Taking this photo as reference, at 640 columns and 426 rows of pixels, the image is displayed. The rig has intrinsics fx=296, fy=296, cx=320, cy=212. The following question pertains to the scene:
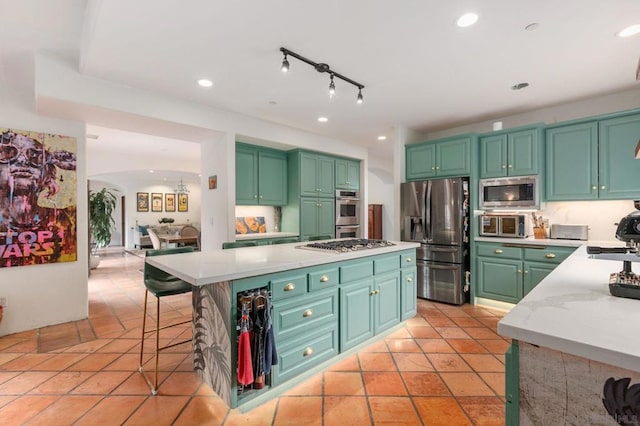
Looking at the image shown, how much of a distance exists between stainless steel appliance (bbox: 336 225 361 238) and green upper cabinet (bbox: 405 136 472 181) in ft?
4.93

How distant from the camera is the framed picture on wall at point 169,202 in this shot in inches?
448

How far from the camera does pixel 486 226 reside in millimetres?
3906

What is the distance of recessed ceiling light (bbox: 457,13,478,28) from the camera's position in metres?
1.97

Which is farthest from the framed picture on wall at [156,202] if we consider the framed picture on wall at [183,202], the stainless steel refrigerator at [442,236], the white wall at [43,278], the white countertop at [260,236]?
the stainless steel refrigerator at [442,236]

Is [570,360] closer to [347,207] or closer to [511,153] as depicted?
A: [511,153]

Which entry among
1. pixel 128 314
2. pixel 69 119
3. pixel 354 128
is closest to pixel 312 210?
pixel 354 128

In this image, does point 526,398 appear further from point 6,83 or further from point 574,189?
point 6,83

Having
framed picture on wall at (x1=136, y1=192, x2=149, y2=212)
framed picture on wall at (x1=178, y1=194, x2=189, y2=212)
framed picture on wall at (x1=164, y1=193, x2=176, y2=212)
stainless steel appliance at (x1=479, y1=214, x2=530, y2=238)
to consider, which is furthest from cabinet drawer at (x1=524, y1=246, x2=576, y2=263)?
framed picture on wall at (x1=136, y1=192, x2=149, y2=212)

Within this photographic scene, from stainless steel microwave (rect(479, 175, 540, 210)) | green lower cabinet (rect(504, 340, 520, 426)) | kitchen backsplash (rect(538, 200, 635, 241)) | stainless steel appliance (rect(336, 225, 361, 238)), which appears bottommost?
green lower cabinet (rect(504, 340, 520, 426))

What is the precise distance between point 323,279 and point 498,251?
2.65 meters

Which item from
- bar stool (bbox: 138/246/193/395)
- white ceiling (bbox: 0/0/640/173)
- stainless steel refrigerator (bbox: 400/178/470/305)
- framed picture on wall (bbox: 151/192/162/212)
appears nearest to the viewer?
white ceiling (bbox: 0/0/640/173)

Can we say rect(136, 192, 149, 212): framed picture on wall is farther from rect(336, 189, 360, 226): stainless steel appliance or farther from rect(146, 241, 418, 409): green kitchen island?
rect(146, 241, 418, 409): green kitchen island

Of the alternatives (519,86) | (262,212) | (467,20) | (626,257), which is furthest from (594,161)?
(262,212)

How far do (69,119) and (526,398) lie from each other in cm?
445
